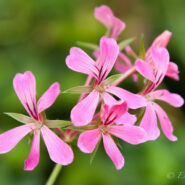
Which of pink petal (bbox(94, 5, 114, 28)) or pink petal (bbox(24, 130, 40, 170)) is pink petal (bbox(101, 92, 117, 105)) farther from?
pink petal (bbox(94, 5, 114, 28))

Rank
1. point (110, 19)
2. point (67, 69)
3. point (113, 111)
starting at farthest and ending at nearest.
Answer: point (67, 69) < point (110, 19) < point (113, 111)

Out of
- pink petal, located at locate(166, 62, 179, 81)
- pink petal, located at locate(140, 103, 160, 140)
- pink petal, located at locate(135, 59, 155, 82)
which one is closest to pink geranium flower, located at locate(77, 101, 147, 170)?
pink petal, located at locate(140, 103, 160, 140)

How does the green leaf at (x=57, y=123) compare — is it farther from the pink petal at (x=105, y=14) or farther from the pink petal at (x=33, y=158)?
the pink petal at (x=105, y=14)

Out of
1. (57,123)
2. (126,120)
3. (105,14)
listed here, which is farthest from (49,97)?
(105,14)

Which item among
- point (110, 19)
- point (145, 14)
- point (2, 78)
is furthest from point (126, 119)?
point (145, 14)

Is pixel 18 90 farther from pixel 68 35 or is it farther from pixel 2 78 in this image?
pixel 68 35

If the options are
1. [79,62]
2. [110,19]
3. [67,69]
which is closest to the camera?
[79,62]

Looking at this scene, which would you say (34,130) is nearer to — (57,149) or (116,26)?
(57,149)
